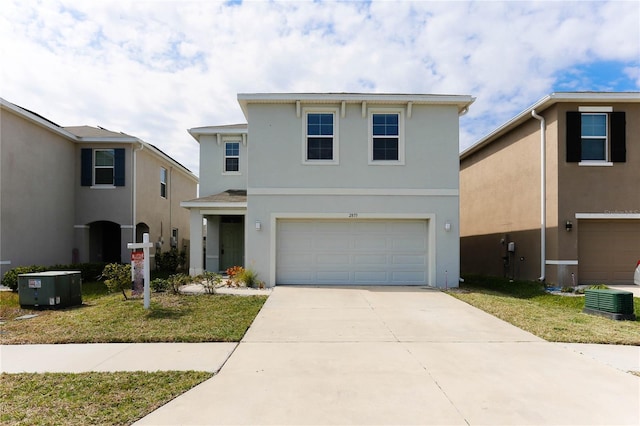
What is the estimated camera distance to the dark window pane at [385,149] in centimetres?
1255

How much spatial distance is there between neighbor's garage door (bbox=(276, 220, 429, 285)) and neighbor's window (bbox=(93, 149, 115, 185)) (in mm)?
8785

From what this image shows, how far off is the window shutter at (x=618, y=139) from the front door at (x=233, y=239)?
42.8ft

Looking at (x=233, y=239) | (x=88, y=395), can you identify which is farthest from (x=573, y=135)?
(x=88, y=395)

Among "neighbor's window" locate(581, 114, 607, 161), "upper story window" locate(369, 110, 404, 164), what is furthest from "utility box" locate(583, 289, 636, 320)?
"upper story window" locate(369, 110, 404, 164)

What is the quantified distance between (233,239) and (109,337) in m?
9.33

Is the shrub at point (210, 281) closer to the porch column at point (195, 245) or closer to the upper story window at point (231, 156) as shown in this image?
the porch column at point (195, 245)

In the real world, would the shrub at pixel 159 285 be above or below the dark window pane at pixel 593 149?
below

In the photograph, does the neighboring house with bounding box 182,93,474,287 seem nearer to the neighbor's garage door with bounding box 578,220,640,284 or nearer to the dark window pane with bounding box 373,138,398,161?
the dark window pane with bounding box 373,138,398,161

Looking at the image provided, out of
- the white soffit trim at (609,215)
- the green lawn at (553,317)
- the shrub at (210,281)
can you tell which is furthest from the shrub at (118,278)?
the white soffit trim at (609,215)

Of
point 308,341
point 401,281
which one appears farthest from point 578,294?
point 308,341

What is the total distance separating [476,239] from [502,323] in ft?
38.2

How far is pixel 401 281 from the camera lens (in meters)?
12.4

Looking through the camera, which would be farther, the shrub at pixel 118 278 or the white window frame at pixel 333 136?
the white window frame at pixel 333 136

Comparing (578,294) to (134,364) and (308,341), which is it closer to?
(308,341)
